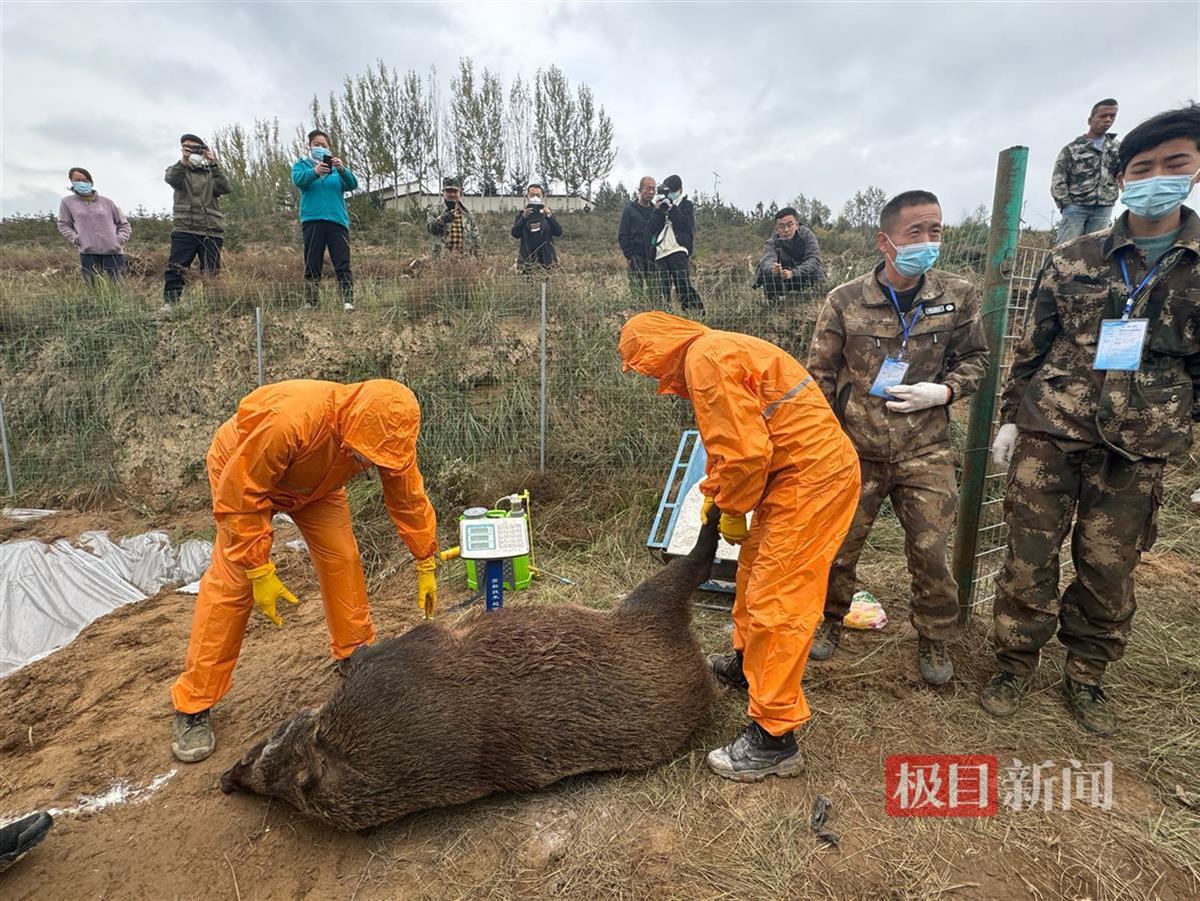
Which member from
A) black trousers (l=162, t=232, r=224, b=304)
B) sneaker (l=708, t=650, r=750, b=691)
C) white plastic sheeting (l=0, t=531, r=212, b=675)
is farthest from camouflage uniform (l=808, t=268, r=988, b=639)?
black trousers (l=162, t=232, r=224, b=304)

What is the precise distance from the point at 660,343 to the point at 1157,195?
2104mm

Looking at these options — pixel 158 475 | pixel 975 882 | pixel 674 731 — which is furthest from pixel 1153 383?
pixel 158 475

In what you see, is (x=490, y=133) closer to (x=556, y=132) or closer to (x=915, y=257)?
(x=556, y=132)

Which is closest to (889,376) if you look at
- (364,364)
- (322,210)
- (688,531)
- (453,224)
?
(688,531)

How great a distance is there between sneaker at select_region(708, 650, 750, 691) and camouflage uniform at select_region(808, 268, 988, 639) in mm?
828

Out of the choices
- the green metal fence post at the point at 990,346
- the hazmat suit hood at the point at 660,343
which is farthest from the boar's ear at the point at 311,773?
the green metal fence post at the point at 990,346

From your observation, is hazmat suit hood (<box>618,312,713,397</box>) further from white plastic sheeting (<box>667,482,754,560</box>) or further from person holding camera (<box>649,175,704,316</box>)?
person holding camera (<box>649,175,704,316</box>)

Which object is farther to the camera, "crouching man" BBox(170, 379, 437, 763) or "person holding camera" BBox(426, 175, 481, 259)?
"person holding camera" BBox(426, 175, 481, 259)

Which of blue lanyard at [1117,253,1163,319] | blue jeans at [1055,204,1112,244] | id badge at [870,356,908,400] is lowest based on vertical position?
id badge at [870,356,908,400]

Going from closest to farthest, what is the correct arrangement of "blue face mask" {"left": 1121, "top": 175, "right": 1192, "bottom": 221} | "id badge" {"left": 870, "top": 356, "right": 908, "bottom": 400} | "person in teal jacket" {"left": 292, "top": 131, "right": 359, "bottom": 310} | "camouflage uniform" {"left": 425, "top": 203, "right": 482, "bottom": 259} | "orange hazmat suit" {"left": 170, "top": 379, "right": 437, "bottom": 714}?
"blue face mask" {"left": 1121, "top": 175, "right": 1192, "bottom": 221} < "orange hazmat suit" {"left": 170, "top": 379, "right": 437, "bottom": 714} < "id badge" {"left": 870, "top": 356, "right": 908, "bottom": 400} < "person in teal jacket" {"left": 292, "top": 131, "right": 359, "bottom": 310} < "camouflage uniform" {"left": 425, "top": 203, "right": 482, "bottom": 259}

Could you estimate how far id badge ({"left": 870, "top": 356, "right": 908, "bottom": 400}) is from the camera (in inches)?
122

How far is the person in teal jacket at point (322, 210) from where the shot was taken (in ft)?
22.2

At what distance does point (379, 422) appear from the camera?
9.36 ft

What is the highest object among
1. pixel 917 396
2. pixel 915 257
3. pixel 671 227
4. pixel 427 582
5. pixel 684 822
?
pixel 671 227
